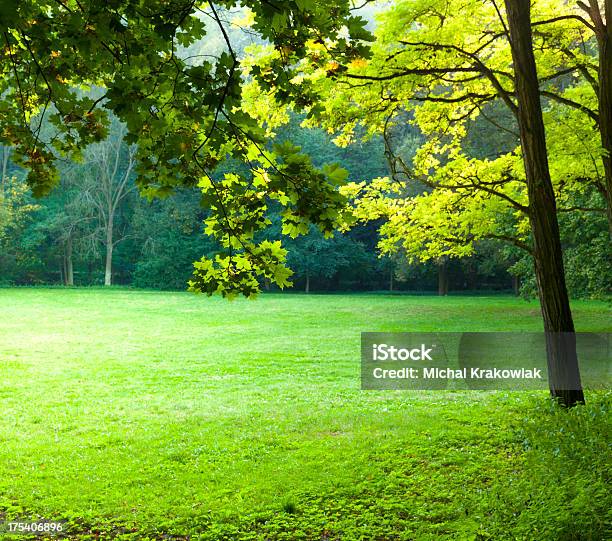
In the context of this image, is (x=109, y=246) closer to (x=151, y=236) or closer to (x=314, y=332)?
(x=151, y=236)

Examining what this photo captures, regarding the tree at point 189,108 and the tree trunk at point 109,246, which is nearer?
the tree at point 189,108

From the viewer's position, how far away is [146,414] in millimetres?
9617

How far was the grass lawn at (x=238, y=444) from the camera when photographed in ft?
17.7

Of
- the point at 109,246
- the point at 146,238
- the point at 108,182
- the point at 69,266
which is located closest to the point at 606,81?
the point at 109,246

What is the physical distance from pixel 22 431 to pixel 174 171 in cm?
636

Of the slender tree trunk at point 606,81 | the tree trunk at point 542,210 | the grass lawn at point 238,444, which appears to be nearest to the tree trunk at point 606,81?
the slender tree trunk at point 606,81

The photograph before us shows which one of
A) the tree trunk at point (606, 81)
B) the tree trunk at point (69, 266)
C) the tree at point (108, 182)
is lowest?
the tree trunk at point (69, 266)

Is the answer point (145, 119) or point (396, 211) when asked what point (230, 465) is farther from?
point (396, 211)

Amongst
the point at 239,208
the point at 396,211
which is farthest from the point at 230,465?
the point at 396,211

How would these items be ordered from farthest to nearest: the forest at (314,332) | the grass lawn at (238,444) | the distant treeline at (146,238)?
the distant treeline at (146,238) < the grass lawn at (238,444) < the forest at (314,332)

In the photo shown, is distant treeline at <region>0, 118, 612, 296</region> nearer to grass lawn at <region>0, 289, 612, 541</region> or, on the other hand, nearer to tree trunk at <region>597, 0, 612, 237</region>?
grass lawn at <region>0, 289, 612, 541</region>

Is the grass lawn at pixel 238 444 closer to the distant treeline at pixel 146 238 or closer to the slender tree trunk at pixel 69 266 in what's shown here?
the distant treeline at pixel 146 238

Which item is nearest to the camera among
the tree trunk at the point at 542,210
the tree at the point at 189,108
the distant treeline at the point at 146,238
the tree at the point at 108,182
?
the tree at the point at 189,108

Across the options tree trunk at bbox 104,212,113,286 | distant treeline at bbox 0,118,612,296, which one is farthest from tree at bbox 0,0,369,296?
tree trunk at bbox 104,212,113,286
